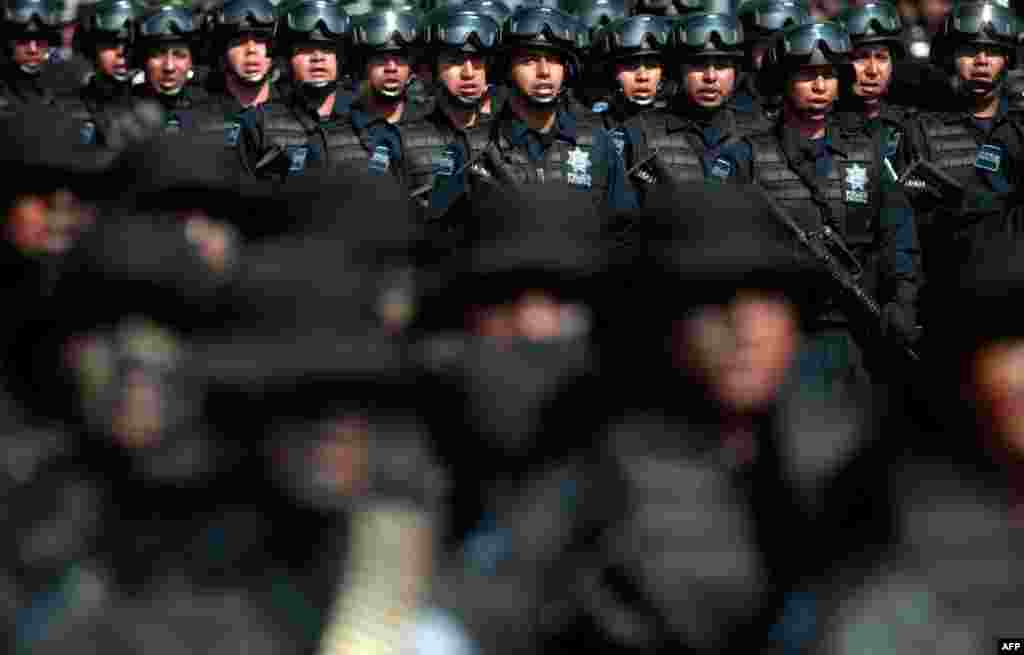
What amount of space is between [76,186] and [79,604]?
9.59 feet

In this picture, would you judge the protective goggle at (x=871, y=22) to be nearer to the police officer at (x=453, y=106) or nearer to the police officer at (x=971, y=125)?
the police officer at (x=971, y=125)

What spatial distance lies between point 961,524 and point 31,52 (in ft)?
44.0

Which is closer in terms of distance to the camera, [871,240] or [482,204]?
[482,204]

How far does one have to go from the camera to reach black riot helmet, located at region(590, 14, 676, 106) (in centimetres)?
1447

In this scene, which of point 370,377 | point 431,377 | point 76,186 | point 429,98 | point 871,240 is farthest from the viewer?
point 429,98

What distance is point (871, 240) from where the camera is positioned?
41.5ft

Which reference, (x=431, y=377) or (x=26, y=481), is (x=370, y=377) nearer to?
(x=431, y=377)

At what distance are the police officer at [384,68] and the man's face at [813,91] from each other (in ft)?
7.24

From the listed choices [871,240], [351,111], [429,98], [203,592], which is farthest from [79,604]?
[429,98]

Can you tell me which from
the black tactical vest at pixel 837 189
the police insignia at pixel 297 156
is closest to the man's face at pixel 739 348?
the black tactical vest at pixel 837 189

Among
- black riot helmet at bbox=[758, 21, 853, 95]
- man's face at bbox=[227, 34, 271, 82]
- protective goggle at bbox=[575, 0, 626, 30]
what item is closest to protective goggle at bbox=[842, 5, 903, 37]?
black riot helmet at bbox=[758, 21, 853, 95]

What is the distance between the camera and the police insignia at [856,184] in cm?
1281

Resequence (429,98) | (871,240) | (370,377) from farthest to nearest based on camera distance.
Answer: (429,98), (871,240), (370,377)

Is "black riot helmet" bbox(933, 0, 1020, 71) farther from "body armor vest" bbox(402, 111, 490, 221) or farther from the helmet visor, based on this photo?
"body armor vest" bbox(402, 111, 490, 221)
